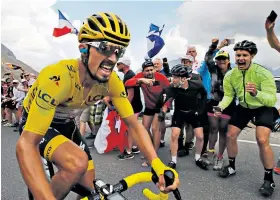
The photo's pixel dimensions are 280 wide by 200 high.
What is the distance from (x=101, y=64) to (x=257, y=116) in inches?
108

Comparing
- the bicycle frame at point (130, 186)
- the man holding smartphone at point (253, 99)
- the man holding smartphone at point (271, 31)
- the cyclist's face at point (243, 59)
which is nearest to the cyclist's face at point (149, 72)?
the man holding smartphone at point (253, 99)

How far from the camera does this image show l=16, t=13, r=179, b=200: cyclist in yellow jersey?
70.7 inches

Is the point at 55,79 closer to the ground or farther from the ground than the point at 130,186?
farther from the ground

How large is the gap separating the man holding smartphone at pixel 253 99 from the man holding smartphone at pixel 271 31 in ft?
0.75

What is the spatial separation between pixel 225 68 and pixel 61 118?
328 centimetres

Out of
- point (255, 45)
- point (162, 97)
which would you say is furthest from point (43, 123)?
point (162, 97)

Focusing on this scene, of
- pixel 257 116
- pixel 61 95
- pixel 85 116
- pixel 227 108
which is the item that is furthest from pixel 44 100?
pixel 85 116

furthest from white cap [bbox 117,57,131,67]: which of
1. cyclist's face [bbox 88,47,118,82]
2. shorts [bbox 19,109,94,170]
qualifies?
cyclist's face [bbox 88,47,118,82]

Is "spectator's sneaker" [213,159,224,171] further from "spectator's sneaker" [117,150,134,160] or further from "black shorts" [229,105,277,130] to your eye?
"spectator's sneaker" [117,150,134,160]

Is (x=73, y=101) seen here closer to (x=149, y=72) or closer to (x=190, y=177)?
(x=190, y=177)

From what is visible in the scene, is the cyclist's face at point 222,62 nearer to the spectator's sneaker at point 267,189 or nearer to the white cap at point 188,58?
the white cap at point 188,58

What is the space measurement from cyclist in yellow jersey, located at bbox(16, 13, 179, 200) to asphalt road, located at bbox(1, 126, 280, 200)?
→ 6.10ft

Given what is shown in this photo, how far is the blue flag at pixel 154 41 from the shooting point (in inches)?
282

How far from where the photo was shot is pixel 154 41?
7242 millimetres
